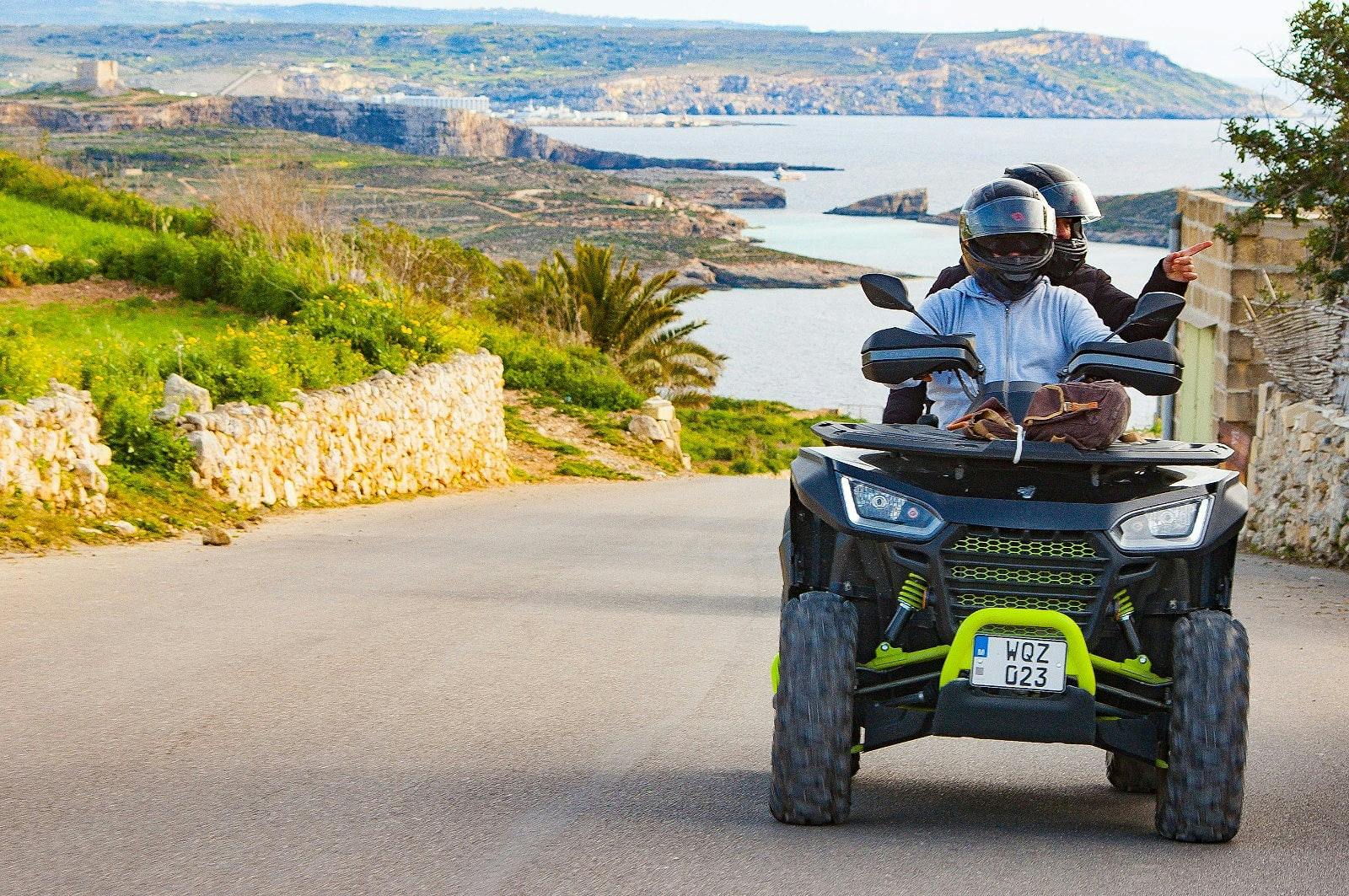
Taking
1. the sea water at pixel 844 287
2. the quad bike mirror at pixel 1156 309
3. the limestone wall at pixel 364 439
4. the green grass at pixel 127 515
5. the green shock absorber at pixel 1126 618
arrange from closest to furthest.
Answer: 1. the green shock absorber at pixel 1126 618
2. the quad bike mirror at pixel 1156 309
3. the green grass at pixel 127 515
4. the limestone wall at pixel 364 439
5. the sea water at pixel 844 287

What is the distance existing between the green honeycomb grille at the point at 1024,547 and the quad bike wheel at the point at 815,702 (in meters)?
0.43

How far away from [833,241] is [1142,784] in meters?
142

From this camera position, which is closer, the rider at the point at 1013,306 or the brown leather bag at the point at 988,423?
the brown leather bag at the point at 988,423

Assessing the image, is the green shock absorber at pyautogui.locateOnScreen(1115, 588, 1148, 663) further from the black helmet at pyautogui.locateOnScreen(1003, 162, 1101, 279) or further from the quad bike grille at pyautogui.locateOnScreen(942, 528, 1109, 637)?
the black helmet at pyautogui.locateOnScreen(1003, 162, 1101, 279)

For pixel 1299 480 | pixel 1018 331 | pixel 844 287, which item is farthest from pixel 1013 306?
pixel 844 287

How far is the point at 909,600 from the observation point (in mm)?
5156

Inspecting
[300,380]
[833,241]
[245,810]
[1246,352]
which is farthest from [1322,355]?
[833,241]

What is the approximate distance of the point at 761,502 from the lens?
2348 cm

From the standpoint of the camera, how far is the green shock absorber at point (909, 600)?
16.9ft

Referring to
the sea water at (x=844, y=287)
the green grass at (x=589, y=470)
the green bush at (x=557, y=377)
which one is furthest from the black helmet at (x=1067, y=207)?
the green bush at (x=557, y=377)

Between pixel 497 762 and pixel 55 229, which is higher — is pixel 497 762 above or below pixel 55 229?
below

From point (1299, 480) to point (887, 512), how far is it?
12.2m

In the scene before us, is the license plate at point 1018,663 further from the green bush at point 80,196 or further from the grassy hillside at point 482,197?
the grassy hillside at point 482,197

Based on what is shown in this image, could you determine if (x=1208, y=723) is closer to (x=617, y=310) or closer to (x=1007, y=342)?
(x=1007, y=342)
